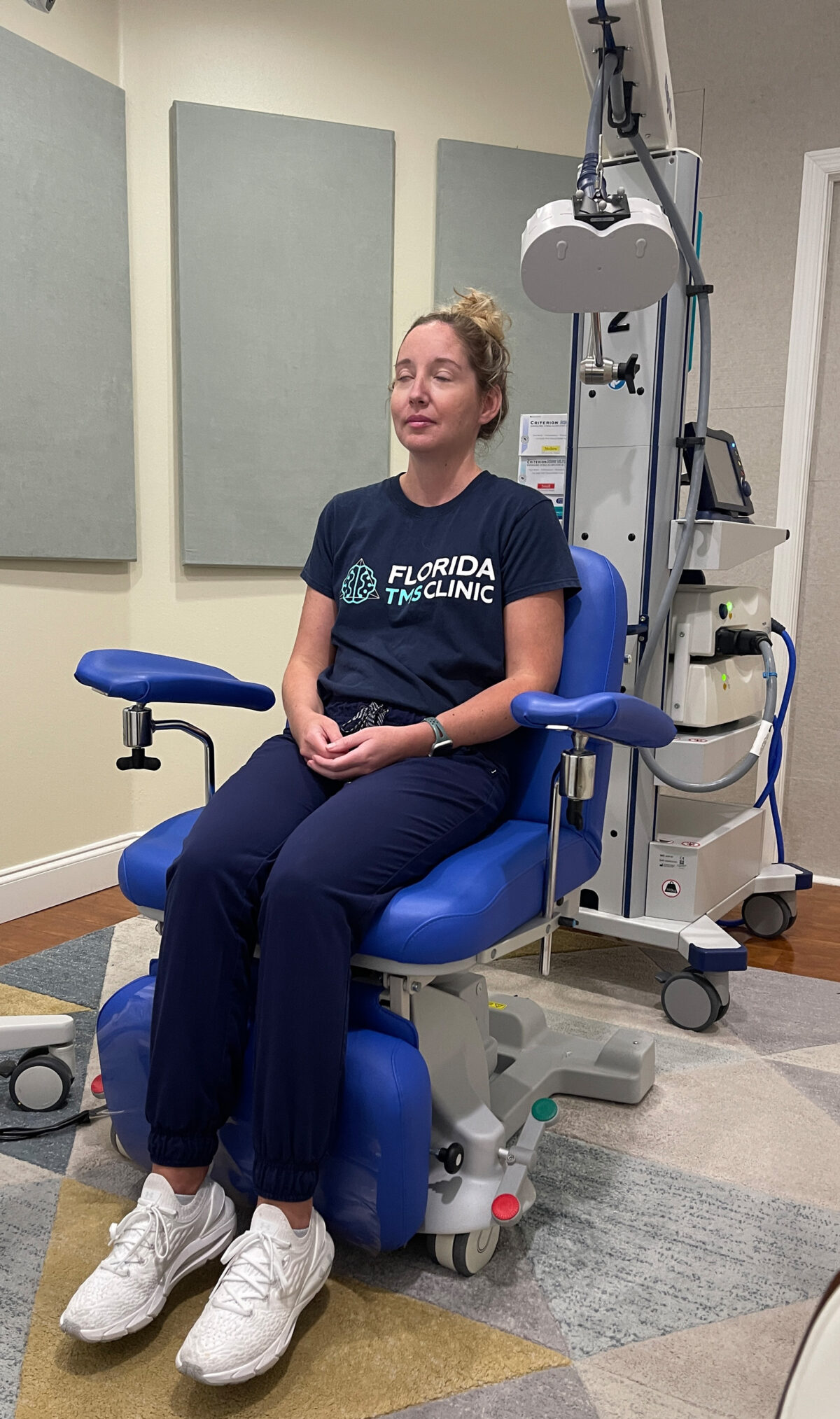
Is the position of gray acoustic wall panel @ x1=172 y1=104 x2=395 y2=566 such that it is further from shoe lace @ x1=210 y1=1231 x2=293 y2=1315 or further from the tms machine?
shoe lace @ x1=210 y1=1231 x2=293 y2=1315

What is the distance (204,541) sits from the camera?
2859 millimetres

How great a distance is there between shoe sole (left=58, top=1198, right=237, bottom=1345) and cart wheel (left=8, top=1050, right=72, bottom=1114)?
0.47 meters

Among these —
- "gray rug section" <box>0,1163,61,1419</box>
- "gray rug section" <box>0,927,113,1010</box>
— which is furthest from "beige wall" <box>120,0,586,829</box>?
"gray rug section" <box>0,1163,61,1419</box>

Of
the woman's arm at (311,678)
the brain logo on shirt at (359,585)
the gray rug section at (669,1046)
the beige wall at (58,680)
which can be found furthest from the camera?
the beige wall at (58,680)

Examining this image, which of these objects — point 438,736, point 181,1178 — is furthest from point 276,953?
point 438,736

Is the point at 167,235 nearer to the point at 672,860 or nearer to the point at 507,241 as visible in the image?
the point at 507,241

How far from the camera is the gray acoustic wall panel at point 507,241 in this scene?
2922 mm

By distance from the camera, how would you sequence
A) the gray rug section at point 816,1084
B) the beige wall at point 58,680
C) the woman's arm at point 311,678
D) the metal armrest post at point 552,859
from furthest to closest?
the beige wall at point 58,680 → the gray rug section at point 816,1084 → the woman's arm at point 311,678 → the metal armrest post at point 552,859

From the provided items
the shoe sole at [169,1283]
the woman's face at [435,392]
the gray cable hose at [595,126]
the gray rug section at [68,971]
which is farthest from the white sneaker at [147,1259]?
the gray cable hose at [595,126]

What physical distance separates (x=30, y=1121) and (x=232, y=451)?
181cm

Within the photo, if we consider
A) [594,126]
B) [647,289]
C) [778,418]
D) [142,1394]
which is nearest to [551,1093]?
[142,1394]

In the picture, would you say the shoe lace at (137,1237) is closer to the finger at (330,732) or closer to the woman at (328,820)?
the woman at (328,820)

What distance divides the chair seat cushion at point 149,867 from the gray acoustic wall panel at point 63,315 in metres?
1.33

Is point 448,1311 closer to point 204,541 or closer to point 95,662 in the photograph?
point 95,662
